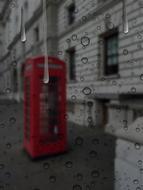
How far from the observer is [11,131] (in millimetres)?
3492

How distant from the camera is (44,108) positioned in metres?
3.27

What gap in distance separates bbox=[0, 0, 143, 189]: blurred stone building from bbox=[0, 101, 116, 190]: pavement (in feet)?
1.36

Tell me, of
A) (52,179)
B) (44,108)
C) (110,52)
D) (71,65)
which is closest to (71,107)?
(44,108)

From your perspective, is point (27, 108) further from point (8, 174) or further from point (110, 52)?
point (110, 52)

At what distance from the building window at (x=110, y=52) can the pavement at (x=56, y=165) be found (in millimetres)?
1555

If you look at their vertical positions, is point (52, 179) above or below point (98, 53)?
below

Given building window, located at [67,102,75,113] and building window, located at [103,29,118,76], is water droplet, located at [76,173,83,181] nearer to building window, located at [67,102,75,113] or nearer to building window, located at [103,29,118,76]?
building window, located at [67,102,75,113]

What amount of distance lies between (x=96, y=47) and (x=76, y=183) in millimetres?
2442

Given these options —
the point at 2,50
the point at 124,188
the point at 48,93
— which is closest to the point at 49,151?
the point at 48,93

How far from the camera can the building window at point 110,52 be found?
4.19m

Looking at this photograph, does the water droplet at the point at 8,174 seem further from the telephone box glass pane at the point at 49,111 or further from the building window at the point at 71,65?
the building window at the point at 71,65

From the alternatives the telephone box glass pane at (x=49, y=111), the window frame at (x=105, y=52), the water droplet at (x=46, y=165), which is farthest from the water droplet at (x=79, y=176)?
the window frame at (x=105, y=52)

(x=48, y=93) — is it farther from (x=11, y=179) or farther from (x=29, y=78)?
(x=11, y=179)

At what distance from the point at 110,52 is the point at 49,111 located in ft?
6.62
